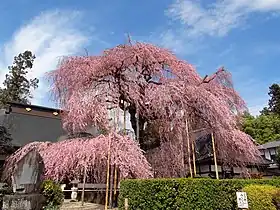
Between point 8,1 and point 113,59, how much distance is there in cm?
418

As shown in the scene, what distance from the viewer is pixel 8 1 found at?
904 centimetres

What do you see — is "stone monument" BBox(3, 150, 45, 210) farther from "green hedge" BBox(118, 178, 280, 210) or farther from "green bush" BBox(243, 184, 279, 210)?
"green bush" BBox(243, 184, 279, 210)

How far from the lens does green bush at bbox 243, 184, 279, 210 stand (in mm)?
7383

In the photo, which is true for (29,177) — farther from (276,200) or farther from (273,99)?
(273,99)

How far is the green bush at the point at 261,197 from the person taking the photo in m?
7.38

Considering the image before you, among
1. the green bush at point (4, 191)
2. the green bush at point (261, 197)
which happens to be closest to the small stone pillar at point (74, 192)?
the green bush at point (4, 191)

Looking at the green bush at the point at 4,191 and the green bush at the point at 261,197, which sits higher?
the green bush at the point at 4,191

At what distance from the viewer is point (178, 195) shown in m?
7.61

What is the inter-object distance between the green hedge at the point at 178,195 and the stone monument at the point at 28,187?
2.51 meters

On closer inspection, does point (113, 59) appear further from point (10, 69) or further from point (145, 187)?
point (10, 69)

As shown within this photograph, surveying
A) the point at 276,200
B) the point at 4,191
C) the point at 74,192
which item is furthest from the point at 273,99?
the point at 4,191

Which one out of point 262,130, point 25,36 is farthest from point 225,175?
point 262,130

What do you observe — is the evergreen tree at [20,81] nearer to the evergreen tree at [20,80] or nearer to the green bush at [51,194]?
the evergreen tree at [20,80]

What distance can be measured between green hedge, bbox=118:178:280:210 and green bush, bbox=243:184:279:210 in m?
0.66
